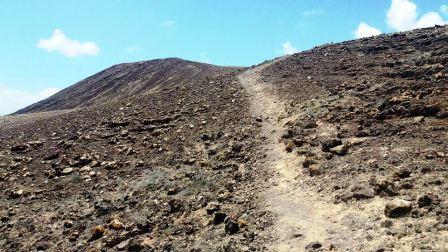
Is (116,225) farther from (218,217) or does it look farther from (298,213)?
(298,213)

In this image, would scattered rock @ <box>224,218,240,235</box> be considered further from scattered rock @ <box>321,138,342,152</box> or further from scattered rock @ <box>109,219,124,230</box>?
scattered rock @ <box>321,138,342,152</box>

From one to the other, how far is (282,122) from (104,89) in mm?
56850

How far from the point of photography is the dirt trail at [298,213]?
1096 cm

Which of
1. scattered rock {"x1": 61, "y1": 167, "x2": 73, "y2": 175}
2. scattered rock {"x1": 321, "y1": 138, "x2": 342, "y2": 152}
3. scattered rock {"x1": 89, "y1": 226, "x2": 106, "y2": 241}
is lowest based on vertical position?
scattered rock {"x1": 89, "y1": 226, "x2": 106, "y2": 241}

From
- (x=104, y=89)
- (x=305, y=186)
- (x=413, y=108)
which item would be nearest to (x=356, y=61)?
(x=413, y=108)

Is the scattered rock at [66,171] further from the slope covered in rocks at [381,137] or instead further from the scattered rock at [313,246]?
the scattered rock at [313,246]

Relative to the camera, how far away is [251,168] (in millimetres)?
17500

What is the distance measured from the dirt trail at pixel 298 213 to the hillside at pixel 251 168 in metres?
0.05

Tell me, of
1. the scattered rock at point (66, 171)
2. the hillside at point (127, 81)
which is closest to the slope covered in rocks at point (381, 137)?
the scattered rock at point (66, 171)

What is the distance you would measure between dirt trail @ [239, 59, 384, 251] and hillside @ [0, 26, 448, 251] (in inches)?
2.0

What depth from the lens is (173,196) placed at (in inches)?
640

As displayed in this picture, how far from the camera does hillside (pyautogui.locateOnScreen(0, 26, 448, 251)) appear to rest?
39.0 ft

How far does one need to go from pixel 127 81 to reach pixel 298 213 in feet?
220

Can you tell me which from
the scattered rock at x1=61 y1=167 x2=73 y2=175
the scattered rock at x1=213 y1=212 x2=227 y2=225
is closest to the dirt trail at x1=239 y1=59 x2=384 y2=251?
the scattered rock at x1=213 y1=212 x2=227 y2=225
